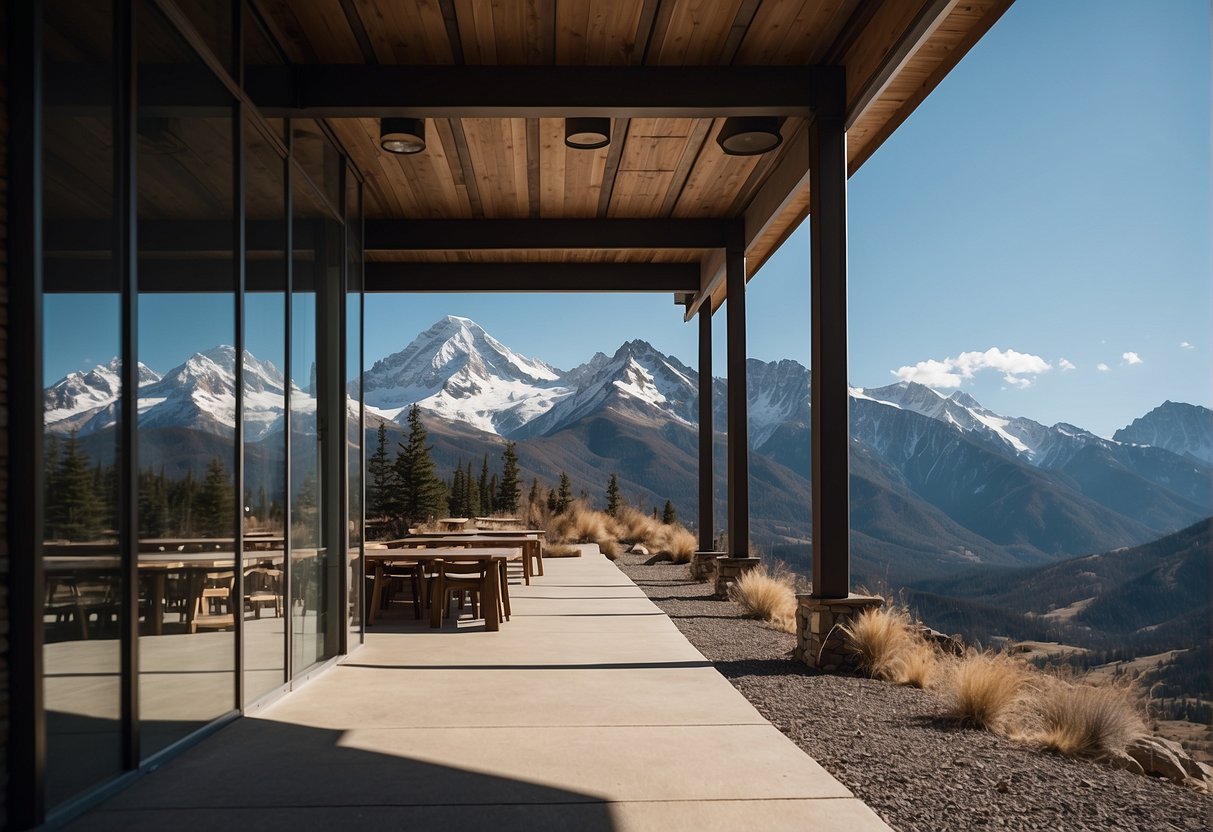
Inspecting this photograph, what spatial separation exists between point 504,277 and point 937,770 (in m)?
8.61

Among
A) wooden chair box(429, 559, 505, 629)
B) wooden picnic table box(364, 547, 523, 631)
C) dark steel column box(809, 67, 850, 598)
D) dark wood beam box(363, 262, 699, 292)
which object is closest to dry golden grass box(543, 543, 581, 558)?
dark wood beam box(363, 262, 699, 292)

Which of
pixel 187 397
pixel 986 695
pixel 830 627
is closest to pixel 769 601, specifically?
pixel 830 627

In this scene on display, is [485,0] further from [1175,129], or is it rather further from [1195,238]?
[1195,238]

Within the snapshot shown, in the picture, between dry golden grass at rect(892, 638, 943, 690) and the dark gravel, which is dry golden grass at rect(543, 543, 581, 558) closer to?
the dark gravel

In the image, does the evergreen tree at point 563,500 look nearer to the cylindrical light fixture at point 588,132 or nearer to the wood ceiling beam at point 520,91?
the cylindrical light fixture at point 588,132

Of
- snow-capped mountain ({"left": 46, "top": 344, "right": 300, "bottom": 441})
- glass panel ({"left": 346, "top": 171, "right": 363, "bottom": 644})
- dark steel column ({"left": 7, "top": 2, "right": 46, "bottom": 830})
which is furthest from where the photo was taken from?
glass panel ({"left": 346, "top": 171, "right": 363, "bottom": 644})

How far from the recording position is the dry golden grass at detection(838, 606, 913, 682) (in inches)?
247

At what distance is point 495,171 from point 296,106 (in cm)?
259

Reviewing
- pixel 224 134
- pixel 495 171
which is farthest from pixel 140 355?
pixel 495 171

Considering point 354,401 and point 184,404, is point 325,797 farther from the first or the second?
point 354,401

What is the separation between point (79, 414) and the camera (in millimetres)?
3471

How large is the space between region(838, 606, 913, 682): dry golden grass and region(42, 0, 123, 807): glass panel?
4.31 meters

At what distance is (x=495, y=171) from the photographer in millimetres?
8469

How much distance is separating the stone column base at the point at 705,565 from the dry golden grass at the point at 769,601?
2486 millimetres
